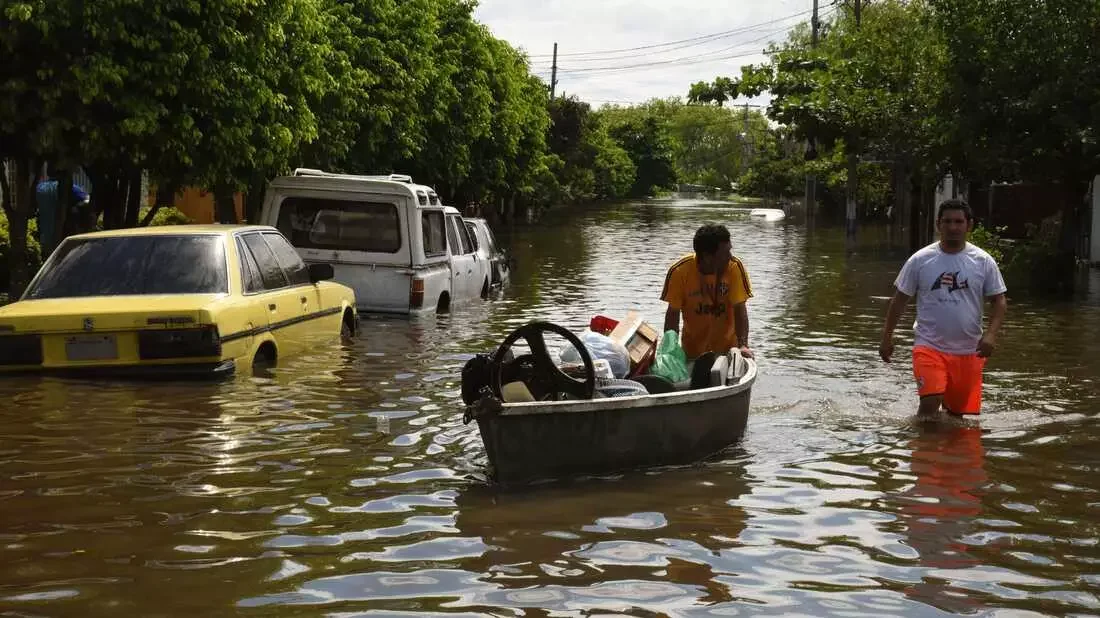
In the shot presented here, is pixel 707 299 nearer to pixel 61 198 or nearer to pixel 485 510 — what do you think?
pixel 485 510

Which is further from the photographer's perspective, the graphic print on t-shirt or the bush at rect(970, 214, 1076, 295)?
the bush at rect(970, 214, 1076, 295)

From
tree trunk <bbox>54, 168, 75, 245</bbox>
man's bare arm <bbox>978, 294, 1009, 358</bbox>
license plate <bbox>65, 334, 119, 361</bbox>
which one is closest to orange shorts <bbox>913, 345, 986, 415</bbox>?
man's bare arm <bbox>978, 294, 1009, 358</bbox>

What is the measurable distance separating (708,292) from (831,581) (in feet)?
14.1

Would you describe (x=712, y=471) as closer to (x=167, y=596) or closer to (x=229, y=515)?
(x=229, y=515)

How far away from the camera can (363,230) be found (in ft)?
57.5

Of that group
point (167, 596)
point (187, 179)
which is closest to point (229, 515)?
point (167, 596)

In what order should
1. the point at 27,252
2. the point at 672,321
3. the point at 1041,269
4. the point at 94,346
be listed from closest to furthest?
the point at 672,321
the point at 94,346
the point at 27,252
the point at 1041,269

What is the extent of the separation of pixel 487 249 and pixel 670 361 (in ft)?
44.6

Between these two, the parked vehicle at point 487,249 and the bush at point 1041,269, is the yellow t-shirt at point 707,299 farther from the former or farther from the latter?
the bush at point 1041,269

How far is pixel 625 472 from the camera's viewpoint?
8.82 metres

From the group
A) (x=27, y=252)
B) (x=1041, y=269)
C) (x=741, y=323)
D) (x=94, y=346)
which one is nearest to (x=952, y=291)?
(x=741, y=323)

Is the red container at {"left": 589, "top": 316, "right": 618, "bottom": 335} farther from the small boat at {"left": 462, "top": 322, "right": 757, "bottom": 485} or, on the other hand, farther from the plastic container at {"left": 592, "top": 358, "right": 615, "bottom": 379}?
the plastic container at {"left": 592, "top": 358, "right": 615, "bottom": 379}

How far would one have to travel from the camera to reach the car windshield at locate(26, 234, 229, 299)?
11.7 meters

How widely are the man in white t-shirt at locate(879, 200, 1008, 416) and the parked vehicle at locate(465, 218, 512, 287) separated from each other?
12.7 meters
